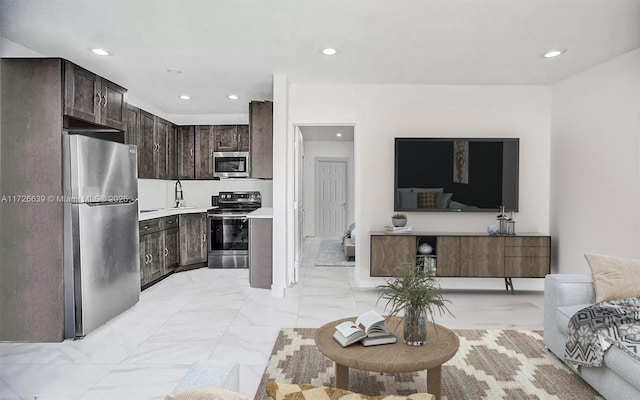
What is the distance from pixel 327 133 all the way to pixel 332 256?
274 centimetres

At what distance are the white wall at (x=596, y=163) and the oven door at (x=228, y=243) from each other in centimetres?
406

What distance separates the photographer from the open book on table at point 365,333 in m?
2.15

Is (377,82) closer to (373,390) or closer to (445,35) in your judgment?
(445,35)

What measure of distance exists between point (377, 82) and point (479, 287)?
276cm

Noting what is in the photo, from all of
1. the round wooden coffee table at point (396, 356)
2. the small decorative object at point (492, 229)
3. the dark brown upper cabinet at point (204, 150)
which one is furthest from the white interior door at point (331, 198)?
the round wooden coffee table at point (396, 356)

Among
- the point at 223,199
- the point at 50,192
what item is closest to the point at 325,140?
the point at 223,199

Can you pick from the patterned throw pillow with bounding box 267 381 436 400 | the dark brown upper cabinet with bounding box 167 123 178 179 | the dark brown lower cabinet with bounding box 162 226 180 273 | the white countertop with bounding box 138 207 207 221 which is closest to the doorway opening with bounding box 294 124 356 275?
the dark brown upper cabinet with bounding box 167 123 178 179

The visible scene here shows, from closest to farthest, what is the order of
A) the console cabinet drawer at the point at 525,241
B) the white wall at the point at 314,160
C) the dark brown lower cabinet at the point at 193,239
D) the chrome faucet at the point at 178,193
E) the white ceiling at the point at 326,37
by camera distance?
the white ceiling at the point at 326,37, the console cabinet drawer at the point at 525,241, the dark brown lower cabinet at the point at 193,239, the chrome faucet at the point at 178,193, the white wall at the point at 314,160

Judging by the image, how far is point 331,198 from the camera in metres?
9.71

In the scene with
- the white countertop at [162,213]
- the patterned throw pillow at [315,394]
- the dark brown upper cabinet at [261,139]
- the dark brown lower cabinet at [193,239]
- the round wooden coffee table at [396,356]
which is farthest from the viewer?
the dark brown lower cabinet at [193,239]

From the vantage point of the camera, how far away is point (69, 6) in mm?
2725

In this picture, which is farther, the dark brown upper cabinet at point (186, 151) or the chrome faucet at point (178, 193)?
the chrome faucet at point (178, 193)

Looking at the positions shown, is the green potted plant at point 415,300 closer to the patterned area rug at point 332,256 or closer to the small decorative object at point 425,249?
the small decorative object at point 425,249

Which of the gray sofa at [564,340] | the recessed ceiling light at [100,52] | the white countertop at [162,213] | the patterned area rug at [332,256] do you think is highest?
the recessed ceiling light at [100,52]
